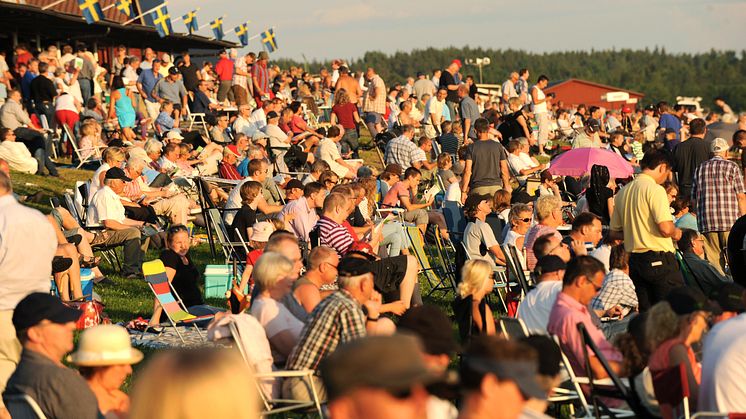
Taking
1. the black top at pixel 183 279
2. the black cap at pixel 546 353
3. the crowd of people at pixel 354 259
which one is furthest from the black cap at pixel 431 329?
the black top at pixel 183 279

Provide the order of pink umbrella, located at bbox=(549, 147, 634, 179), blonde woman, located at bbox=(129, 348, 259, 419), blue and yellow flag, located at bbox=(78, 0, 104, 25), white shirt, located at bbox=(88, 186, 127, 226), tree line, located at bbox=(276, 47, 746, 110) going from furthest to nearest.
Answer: tree line, located at bbox=(276, 47, 746, 110)
blue and yellow flag, located at bbox=(78, 0, 104, 25)
pink umbrella, located at bbox=(549, 147, 634, 179)
white shirt, located at bbox=(88, 186, 127, 226)
blonde woman, located at bbox=(129, 348, 259, 419)

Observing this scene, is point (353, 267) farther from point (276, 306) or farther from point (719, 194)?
point (719, 194)

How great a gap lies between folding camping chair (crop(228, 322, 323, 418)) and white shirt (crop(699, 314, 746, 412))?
1990mm

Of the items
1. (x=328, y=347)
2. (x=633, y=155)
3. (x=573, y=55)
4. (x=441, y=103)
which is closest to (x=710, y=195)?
(x=328, y=347)

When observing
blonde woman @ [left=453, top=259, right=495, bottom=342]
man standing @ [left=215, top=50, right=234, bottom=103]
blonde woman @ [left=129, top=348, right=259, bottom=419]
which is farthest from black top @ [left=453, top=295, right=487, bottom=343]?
man standing @ [left=215, top=50, right=234, bottom=103]

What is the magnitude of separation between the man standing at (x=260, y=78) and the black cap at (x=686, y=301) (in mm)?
20374

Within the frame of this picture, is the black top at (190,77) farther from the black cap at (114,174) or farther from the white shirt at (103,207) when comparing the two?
the white shirt at (103,207)

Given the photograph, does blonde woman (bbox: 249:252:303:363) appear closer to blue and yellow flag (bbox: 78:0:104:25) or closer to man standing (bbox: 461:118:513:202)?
man standing (bbox: 461:118:513:202)

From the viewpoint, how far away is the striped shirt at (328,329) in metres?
6.16

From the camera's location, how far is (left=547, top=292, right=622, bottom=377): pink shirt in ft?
21.6

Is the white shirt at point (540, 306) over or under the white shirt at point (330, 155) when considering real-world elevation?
over

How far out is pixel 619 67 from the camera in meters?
178

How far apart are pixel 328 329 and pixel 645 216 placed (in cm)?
355

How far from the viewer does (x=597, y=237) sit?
1012cm
